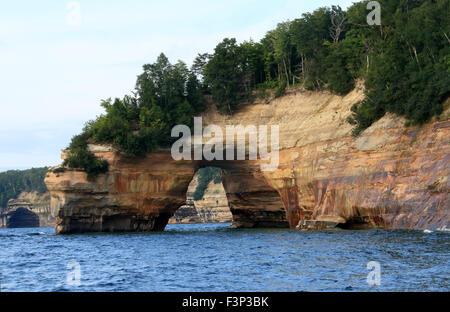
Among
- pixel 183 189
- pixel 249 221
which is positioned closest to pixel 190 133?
pixel 183 189

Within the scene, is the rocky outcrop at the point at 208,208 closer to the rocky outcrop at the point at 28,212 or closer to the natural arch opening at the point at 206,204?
the natural arch opening at the point at 206,204

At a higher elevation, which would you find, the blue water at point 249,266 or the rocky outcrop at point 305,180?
the rocky outcrop at point 305,180

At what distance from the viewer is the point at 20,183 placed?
149625mm

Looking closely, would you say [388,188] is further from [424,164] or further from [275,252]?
[275,252]

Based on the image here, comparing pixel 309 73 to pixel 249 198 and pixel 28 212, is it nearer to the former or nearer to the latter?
pixel 249 198

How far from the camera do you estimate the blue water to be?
21.8m

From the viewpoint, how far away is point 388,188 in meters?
46.3

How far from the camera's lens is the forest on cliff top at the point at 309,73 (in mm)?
48562

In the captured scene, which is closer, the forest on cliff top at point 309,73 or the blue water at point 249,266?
the blue water at point 249,266

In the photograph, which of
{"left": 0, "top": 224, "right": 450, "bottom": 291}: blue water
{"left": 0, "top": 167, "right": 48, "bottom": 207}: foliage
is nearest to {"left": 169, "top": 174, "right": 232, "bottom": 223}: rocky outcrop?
{"left": 0, "top": 167, "right": 48, "bottom": 207}: foliage

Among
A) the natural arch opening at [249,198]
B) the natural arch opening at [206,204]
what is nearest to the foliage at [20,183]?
the natural arch opening at [206,204]

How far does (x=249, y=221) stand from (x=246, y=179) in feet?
24.8

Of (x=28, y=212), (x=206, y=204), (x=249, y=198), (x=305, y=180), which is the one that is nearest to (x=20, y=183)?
(x=28, y=212)

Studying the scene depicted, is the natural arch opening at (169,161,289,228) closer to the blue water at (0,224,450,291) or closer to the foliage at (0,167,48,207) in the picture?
the blue water at (0,224,450,291)
